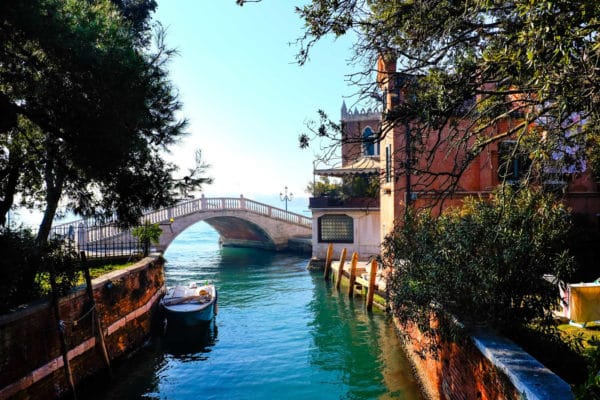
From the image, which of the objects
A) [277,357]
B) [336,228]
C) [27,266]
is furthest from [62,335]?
[336,228]

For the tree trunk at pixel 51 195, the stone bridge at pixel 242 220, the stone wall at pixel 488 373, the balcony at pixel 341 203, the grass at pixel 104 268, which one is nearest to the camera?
the stone wall at pixel 488 373

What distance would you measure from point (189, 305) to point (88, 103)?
759cm

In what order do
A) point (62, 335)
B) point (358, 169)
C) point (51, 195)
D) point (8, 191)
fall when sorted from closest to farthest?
point (8, 191), point (62, 335), point (51, 195), point (358, 169)

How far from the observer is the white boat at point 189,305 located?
462 inches

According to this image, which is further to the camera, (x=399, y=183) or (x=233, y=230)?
(x=233, y=230)

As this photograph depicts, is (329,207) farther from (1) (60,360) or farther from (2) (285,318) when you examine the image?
(1) (60,360)

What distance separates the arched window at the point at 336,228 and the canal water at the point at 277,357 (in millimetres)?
6082

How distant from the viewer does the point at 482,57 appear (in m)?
5.21

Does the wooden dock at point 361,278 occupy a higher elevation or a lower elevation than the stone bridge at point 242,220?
lower

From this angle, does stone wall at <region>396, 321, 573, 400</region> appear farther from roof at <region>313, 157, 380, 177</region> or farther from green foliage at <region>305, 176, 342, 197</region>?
green foliage at <region>305, 176, 342, 197</region>

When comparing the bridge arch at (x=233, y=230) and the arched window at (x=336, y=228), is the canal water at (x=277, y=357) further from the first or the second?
the bridge arch at (x=233, y=230)

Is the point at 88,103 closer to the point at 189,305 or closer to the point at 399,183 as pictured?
the point at 189,305

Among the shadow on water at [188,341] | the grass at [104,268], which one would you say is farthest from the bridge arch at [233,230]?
the shadow on water at [188,341]

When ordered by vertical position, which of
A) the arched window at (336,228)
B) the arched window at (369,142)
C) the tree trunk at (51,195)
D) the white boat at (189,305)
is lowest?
the white boat at (189,305)
